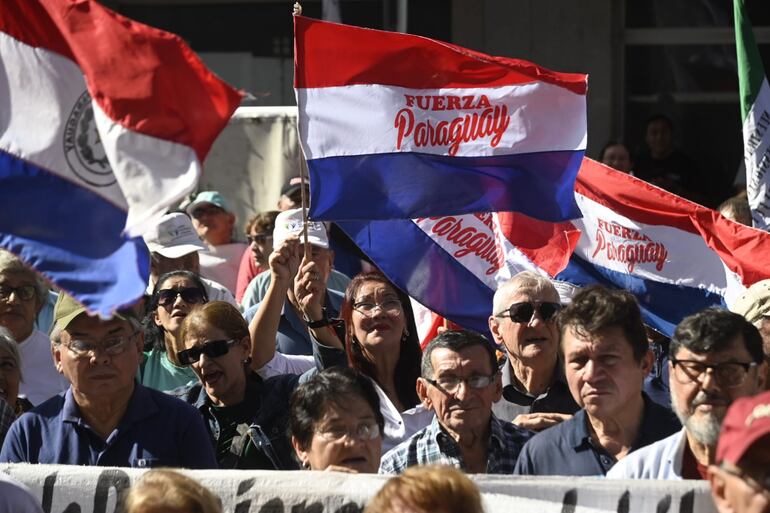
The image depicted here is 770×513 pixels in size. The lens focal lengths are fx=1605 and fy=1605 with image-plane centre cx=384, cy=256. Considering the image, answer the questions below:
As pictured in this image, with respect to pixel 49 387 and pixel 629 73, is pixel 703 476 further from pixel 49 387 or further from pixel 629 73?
pixel 629 73

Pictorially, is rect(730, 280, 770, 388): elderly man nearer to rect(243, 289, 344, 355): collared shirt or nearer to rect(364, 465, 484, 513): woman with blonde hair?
rect(243, 289, 344, 355): collared shirt

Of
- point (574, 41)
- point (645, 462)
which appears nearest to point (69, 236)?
point (645, 462)

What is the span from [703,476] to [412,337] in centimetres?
208

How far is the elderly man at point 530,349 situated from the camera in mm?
6574

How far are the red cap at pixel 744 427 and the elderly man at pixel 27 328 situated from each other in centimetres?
444

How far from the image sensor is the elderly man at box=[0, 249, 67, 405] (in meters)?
7.33

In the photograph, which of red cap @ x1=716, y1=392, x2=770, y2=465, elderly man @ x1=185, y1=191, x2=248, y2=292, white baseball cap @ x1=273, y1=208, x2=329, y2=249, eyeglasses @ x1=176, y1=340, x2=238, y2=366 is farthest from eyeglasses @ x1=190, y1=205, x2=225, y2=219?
red cap @ x1=716, y1=392, x2=770, y2=465

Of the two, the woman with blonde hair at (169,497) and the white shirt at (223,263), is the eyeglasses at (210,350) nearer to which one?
the woman with blonde hair at (169,497)

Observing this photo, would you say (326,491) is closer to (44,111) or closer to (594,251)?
(44,111)

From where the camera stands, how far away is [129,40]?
16.8 ft

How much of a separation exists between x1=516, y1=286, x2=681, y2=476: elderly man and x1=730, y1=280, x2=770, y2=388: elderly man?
0.80 metres

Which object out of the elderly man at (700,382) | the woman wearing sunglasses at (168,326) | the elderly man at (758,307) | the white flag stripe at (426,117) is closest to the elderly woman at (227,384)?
the woman wearing sunglasses at (168,326)

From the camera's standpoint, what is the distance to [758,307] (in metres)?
6.43

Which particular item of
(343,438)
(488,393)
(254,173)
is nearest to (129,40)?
(343,438)
